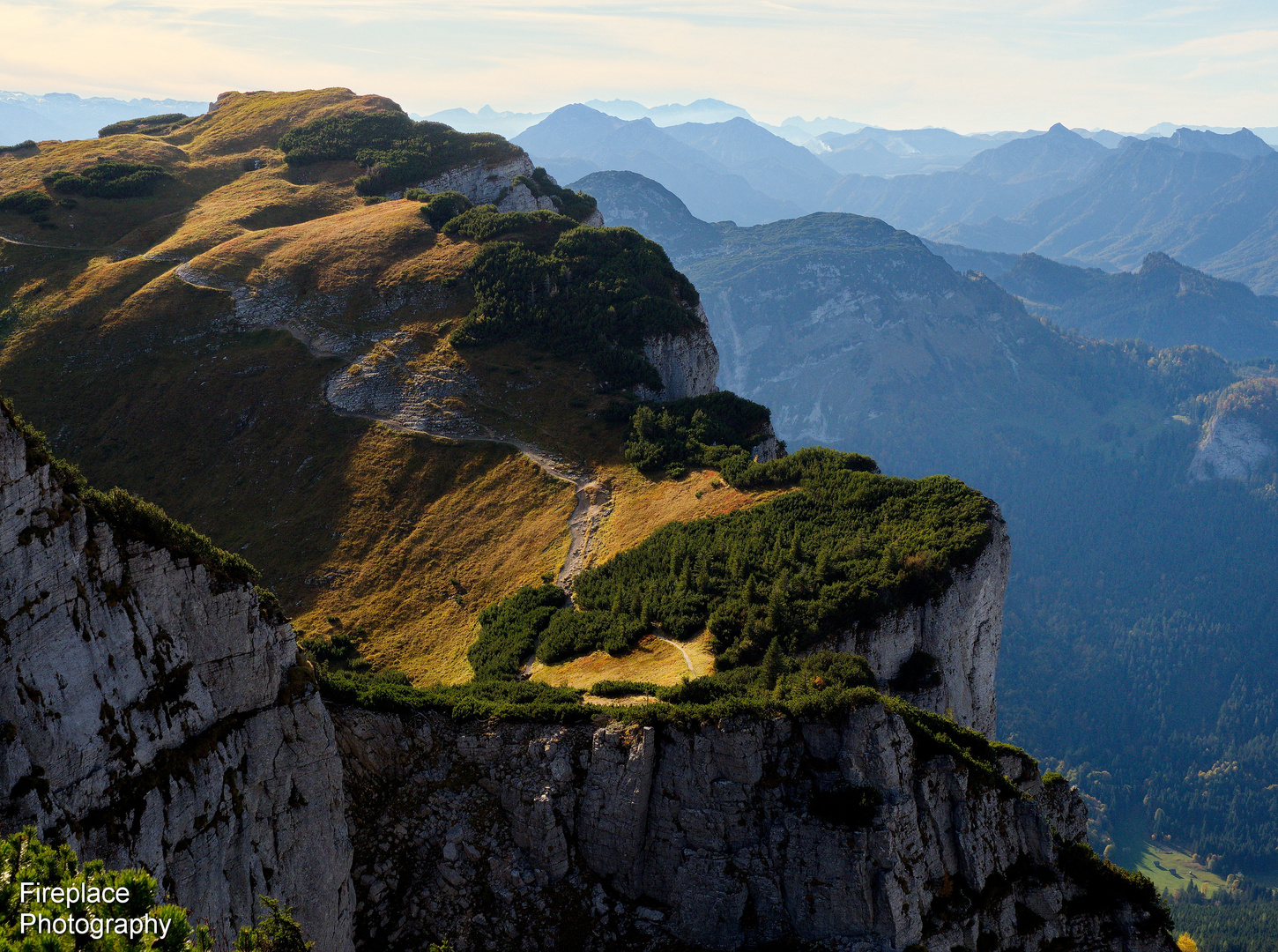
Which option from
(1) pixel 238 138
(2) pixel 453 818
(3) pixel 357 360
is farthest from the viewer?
(1) pixel 238 138

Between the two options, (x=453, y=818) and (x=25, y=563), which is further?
(x=453, y=818)

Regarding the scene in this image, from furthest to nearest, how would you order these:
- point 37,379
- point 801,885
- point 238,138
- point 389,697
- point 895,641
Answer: point 238,138 < point 37,379 < point 895,641 < point 389,697 < point 801,885

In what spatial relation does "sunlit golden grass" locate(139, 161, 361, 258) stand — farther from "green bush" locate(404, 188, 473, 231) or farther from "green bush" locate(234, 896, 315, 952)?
"green bush" locate(234, 896, 315, 952)

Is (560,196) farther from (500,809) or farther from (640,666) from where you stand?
(500,809)

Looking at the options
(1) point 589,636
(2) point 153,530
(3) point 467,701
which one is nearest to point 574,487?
(1) point 589,636

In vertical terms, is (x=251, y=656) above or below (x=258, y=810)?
above

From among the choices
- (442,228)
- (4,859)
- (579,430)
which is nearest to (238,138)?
(442,228)

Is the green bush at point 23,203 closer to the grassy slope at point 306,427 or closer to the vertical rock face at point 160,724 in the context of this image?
the grassy slope at point 306,427

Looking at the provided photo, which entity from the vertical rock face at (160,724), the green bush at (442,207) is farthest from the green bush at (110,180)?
the vertical rock face at (160,724)

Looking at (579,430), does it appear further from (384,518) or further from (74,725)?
(74,725)
